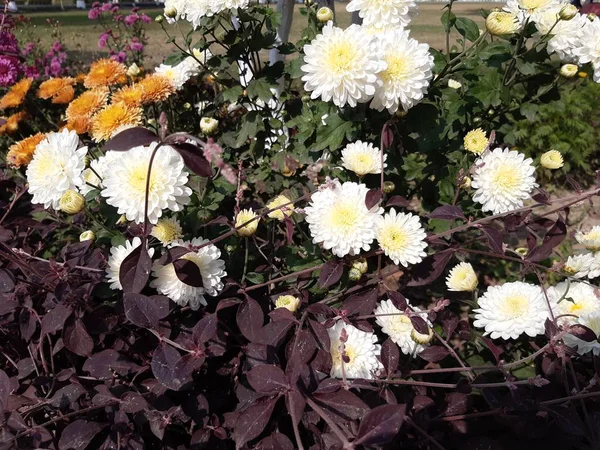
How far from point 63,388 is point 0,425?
0.14 metres

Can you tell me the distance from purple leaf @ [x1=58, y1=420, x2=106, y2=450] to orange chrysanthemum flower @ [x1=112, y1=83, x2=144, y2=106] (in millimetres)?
1103

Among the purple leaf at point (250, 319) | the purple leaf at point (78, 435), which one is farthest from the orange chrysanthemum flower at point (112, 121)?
the purple leaf at point (78, 435)

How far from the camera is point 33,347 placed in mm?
1200

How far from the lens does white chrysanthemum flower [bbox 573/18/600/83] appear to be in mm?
1511

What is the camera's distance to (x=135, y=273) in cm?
96

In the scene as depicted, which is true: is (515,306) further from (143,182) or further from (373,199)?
(143,182)

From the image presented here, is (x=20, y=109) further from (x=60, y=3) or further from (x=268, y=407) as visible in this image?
(x=60, y=3)

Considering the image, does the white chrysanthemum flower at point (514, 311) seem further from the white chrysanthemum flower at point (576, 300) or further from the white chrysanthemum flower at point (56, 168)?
the white chrysanthemum flower at point (56, 168)

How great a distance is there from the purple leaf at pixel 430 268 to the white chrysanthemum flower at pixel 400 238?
0.28 feet

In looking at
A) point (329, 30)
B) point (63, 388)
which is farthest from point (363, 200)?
point (63, 388)

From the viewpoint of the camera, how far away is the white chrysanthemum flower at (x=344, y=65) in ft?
3.80

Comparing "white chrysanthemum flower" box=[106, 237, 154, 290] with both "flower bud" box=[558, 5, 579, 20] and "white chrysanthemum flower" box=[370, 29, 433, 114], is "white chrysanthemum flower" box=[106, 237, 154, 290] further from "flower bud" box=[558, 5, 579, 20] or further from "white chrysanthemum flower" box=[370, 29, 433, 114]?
"flower bud" box=[558, 5, 579, 20]

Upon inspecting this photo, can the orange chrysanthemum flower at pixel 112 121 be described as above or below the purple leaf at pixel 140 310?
above

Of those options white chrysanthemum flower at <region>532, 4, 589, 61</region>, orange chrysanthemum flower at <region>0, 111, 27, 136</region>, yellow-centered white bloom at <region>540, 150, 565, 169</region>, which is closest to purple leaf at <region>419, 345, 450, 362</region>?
yellow-centered white bloom at <region>540, 150, 565, 169</region>
